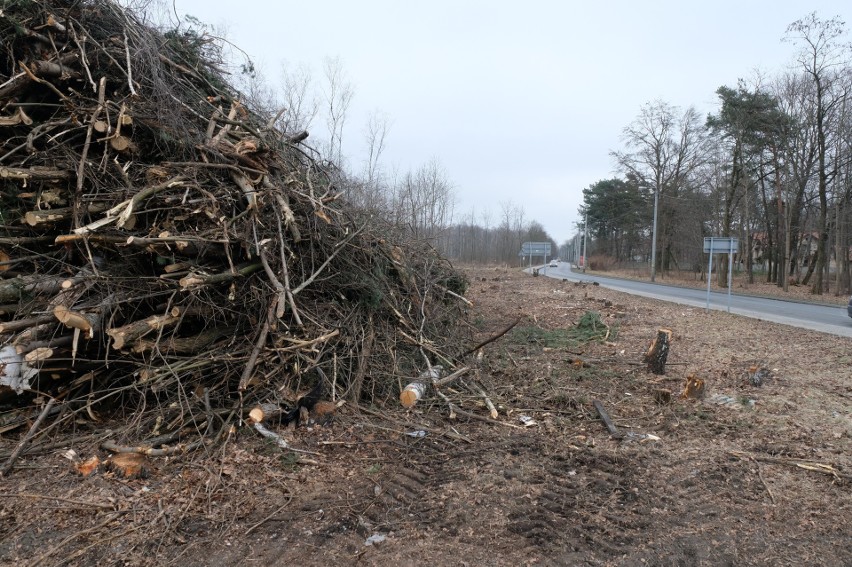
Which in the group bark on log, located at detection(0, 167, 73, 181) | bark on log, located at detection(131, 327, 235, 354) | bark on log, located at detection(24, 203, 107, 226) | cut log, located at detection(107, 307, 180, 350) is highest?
bark on log, located at detection(0, 167, 73, 181)

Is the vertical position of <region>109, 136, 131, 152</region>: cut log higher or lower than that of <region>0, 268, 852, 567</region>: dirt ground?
higher

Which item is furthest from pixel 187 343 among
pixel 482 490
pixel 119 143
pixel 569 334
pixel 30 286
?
pixel 569 334

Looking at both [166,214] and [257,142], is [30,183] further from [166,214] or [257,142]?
[257,142]

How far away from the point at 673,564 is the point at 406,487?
6.02 feet

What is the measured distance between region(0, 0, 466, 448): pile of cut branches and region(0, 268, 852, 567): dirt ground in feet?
1.96

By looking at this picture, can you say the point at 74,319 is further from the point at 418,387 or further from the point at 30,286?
the point at 418,387

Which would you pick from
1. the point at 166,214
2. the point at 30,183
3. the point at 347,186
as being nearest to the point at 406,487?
the point at 166,214

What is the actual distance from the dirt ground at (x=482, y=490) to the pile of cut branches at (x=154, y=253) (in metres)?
0.60

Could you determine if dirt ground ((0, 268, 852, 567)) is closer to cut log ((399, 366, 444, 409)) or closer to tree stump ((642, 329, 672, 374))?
cut log ((399, 366, 444, 409))

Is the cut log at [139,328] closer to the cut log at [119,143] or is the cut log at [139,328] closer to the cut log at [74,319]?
the cut log at [74,319]

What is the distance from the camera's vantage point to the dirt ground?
3.12 m

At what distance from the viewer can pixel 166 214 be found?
5.35 metres

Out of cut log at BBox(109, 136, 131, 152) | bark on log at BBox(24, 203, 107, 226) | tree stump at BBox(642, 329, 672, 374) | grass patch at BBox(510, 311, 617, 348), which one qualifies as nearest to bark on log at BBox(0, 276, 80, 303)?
bark on log at BBox(24, 203, 107, 226)

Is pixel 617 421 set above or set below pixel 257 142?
below
